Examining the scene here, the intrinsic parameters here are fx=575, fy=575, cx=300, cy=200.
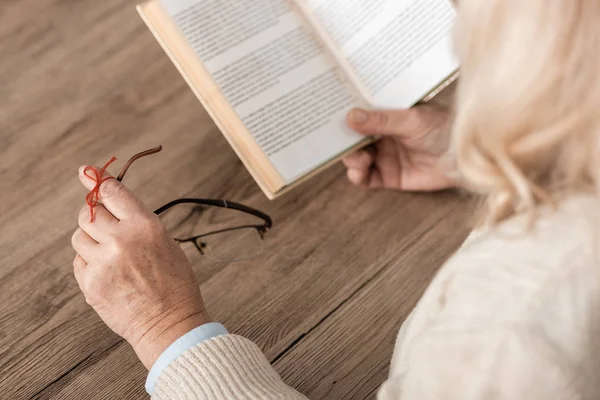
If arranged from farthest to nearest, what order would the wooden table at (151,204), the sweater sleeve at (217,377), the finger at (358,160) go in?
the finger at (358,160), the wooden table at (151,204), the sweater sleeve at (217,377)

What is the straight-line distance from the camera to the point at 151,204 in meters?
0.84

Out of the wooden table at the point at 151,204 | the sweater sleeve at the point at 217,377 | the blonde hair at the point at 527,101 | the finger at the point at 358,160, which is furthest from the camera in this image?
the finger at the point at 358,160

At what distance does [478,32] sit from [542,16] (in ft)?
0.19

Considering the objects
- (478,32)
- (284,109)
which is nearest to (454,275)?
(478,32)

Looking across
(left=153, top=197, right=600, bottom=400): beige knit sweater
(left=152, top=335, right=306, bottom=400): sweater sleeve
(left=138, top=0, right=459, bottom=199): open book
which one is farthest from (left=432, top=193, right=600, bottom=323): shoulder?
(left=138, top=0, right=459, bottom=199): open book

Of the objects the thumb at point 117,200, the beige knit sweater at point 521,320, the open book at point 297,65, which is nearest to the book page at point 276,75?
the open book at point 297,65

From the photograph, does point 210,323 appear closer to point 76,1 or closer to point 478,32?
point 478,32

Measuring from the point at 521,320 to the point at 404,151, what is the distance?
0.50 m

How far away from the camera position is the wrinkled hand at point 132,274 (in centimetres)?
65

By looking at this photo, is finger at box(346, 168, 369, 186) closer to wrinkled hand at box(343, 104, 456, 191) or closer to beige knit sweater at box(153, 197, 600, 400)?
wrinkled hand at box(343, 104, 456, 191)

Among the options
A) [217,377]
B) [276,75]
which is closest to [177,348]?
[217,377]

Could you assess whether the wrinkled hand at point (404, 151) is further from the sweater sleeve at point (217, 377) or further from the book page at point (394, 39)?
the sweater sleeve at point (217, 377)

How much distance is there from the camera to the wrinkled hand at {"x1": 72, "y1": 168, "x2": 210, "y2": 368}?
0.65m

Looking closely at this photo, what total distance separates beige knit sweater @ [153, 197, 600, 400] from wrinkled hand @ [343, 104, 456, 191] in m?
0.31
